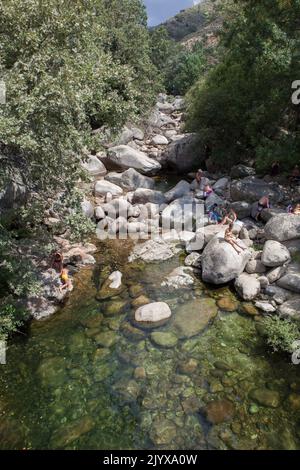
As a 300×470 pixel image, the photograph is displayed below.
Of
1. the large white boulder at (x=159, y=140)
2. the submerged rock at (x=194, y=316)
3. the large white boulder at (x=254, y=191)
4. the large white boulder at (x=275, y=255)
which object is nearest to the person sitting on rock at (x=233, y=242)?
the large white boulder at (x=275, y=255)

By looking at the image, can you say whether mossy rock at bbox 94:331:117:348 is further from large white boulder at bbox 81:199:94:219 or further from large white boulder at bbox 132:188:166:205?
large white boulder at bbox 132:188:166:205

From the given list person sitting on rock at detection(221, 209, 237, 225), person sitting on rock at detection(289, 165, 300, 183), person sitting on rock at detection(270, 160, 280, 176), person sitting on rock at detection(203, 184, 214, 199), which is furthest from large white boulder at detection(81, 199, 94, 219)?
person sitting on rock at detection(289, 165, 300, 183)

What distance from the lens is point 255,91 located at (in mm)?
24078

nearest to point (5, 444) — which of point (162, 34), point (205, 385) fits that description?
point (205, 385)

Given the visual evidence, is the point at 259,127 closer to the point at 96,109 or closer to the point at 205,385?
the point at 96,109

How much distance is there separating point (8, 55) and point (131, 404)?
1320cm

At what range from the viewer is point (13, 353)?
40.0ft

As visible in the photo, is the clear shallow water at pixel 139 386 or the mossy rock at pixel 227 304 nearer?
the clear shallow water at pixel 139 386

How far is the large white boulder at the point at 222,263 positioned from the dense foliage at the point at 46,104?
5871mm

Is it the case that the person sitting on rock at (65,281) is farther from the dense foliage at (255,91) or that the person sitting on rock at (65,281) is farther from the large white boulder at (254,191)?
the dense foliage at (255,91)

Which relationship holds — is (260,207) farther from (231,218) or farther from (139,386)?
(139,386)

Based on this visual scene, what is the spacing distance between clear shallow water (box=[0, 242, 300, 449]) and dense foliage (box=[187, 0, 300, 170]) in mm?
13233

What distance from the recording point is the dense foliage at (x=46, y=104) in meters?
11.1

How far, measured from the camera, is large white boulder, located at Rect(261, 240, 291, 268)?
1562 centimetres
